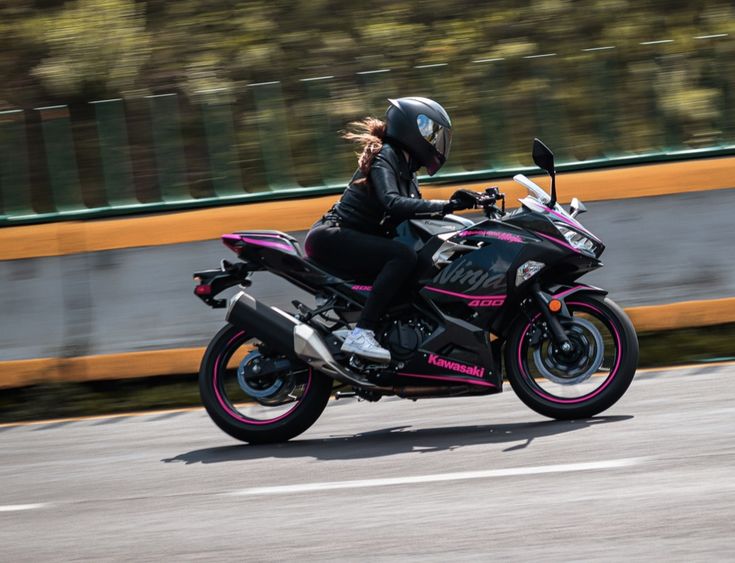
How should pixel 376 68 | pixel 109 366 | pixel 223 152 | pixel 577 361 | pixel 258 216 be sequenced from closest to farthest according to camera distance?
pixel 577 361 → pixel 109 366 → pixel 258 216 → pixel 223 152 → pixel 376 68

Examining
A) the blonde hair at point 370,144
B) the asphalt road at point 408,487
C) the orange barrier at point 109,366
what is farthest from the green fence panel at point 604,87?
the blonde hair at point 370,144

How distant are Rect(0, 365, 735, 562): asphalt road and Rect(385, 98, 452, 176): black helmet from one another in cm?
167

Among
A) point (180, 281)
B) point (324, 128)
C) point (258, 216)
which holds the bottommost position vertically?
point (180, 281)

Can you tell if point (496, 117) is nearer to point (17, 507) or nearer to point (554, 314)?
point (554, 314)

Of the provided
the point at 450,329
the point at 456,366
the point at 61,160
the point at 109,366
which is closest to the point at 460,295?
the point at 450,329

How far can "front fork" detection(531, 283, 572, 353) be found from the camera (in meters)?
6.84

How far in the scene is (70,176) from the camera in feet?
31.6

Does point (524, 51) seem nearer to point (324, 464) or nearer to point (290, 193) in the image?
point (290, 193)

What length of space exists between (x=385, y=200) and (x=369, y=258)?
383 mm

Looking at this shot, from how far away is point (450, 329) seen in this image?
6.99m

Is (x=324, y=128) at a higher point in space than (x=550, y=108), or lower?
lower

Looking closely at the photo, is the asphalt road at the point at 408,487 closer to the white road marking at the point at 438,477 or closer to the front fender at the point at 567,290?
the white road marking at the point at 438,477

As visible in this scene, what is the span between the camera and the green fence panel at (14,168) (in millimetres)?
9656

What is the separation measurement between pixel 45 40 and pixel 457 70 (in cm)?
541
